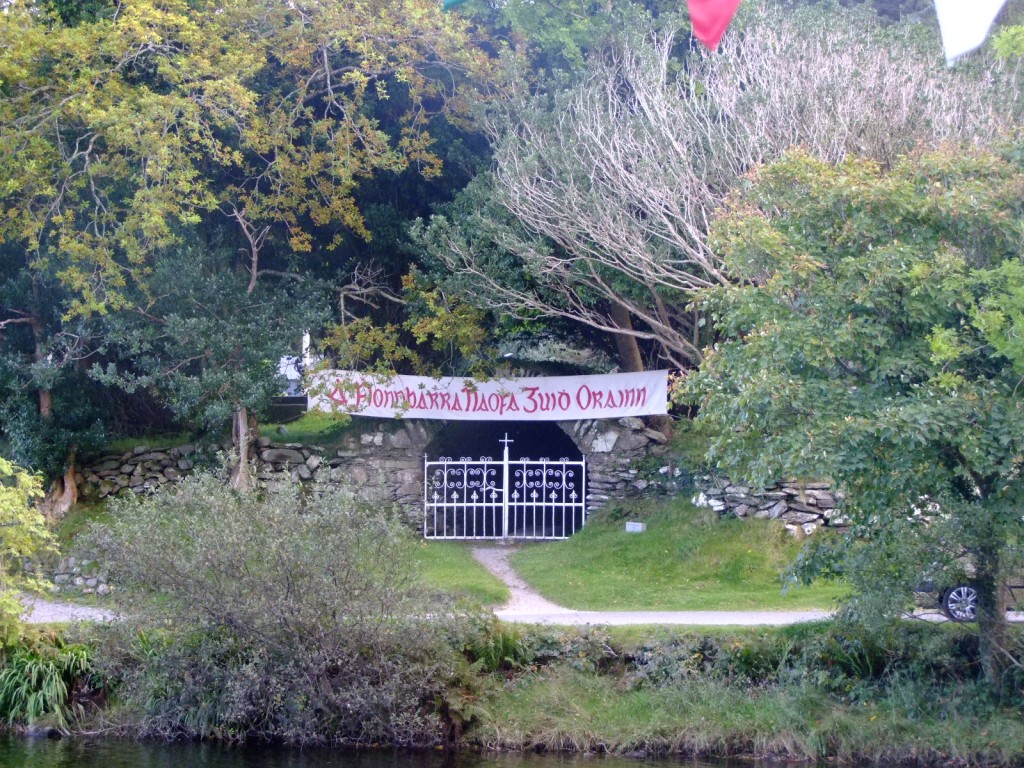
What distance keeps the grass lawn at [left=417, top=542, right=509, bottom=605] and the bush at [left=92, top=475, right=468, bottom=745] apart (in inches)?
43.4

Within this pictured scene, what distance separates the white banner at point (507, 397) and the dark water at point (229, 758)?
678 cm

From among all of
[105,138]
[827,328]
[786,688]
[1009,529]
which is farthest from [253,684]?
[105,138]

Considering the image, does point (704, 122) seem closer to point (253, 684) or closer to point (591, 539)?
point (591, 539)

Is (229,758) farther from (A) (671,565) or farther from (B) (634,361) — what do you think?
(B) (634,361)

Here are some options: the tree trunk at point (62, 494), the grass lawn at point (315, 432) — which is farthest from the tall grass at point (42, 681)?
the grass lawn at point (315, 432)

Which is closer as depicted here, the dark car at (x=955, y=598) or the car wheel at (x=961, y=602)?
the dark car at (x=955, y=598)

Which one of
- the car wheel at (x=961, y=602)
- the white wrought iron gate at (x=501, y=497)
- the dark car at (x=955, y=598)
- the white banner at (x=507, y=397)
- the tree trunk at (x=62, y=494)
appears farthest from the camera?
the white wrought iron gate at (x=501, y=497)

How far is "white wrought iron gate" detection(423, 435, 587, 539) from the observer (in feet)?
58.9

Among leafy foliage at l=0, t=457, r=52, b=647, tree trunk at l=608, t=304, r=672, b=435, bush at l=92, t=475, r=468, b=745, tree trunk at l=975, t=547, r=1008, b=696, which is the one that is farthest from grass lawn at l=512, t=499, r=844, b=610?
leafy foliage at l=0, t=457, r=52, b=647

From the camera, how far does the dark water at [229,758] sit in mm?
10477

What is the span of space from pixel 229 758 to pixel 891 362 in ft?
24.9

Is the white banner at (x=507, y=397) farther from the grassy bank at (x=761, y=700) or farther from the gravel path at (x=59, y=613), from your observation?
the grassy bank at (x=761, y=700)

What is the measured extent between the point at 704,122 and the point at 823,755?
835 cm

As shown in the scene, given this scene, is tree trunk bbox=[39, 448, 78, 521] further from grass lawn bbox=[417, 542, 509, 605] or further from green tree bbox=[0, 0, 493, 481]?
grass lawn bbox=[417, 542, 509, 605]
